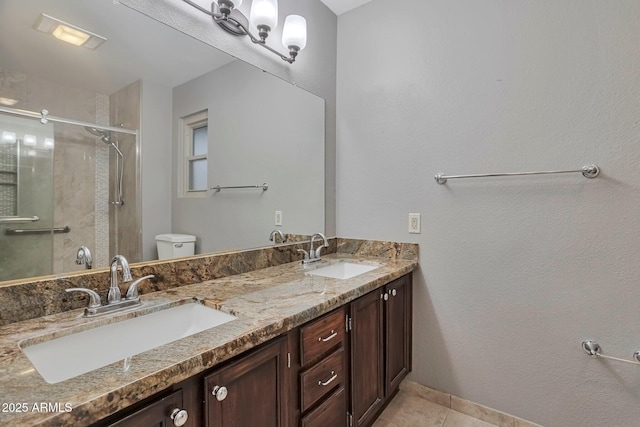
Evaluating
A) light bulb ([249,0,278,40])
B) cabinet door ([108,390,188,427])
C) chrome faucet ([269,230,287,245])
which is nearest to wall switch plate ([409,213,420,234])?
chrome faucet ([269,230,287,245])

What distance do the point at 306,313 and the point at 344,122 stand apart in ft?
4.99

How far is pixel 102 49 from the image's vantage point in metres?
1.10

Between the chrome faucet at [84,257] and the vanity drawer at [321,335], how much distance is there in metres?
0.77

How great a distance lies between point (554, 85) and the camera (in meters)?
1.47

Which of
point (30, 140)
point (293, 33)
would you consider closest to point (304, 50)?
point (293, 33)

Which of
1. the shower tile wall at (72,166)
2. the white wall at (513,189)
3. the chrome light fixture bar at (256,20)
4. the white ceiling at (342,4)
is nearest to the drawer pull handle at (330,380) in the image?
the white wall at (513,189)

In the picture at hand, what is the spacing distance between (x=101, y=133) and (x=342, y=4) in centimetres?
178

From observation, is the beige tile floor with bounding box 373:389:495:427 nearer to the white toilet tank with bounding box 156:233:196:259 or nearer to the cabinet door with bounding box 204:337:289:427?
the cabinet door with bounding box 204:337:289:427

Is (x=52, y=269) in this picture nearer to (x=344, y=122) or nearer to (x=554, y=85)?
(x=344, y=122)

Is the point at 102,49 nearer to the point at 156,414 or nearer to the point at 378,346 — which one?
the point at 156,414

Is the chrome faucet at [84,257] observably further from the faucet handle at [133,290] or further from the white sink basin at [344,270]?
the white sink basin at [344,270]

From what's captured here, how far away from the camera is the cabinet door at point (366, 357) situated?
1.37 m

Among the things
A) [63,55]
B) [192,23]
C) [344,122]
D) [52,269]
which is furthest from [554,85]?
[52,269]

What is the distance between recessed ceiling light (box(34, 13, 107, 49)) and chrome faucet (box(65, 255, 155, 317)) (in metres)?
0.74
